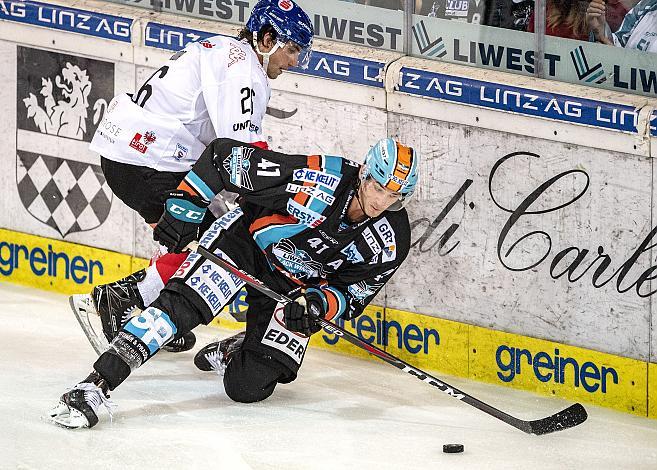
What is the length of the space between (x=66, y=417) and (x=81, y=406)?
7 centimetres

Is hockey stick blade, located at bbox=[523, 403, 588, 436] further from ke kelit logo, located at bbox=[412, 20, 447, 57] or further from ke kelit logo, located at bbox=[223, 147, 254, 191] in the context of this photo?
ke kelit logo, located at bbox=[412, 20, 447, 57]

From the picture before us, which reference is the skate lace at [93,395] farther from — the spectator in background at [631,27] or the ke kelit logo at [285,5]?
the spectator in background at [631,27]

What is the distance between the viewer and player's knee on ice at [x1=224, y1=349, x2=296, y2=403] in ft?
16.7

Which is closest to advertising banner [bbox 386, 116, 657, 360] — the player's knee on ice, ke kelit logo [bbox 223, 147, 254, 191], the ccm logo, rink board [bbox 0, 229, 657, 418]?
rink board [bbox 0, 229, 657, 418]

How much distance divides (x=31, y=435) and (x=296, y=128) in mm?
1755

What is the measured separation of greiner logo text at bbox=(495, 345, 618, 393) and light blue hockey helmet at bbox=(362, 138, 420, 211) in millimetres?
921

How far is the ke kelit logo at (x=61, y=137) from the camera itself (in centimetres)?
629

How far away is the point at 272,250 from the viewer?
5105mm

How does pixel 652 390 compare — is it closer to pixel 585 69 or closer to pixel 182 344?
pixel 585 69

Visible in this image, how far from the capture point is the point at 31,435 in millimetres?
4617

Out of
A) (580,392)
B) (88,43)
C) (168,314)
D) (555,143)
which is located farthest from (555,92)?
(88,43)

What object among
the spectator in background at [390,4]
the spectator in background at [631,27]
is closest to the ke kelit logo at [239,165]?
the spectator in background at [390,4]

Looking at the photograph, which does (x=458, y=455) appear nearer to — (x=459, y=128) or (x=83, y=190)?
(x=459, y=128)

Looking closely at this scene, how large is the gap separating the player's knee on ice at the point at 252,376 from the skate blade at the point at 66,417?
0.59 meters
